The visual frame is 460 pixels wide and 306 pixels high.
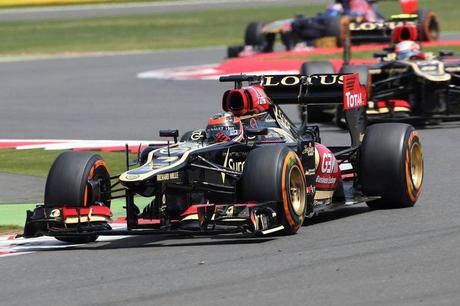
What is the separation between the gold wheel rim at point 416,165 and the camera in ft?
42.1

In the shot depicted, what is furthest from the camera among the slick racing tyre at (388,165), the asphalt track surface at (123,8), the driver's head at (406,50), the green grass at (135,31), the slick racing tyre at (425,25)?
the asphalt track surface at (123,8)

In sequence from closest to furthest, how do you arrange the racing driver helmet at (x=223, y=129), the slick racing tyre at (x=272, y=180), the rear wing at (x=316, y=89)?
the slick racing tyre at (x=272, y=180)
the racing driver helmet at (x=223, y=129)
the rear wing at (x=316, y=89)

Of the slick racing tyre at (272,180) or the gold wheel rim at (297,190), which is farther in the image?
the gold wheel rim at (297,190)

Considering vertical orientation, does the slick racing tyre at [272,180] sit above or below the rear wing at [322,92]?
below

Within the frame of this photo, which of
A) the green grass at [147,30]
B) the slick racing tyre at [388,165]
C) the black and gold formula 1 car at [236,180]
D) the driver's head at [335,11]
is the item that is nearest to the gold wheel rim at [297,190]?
the black and gold formula 1 car at [236,180]

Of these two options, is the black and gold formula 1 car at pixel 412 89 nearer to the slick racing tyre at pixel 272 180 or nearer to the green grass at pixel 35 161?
the green grass at pixel 35 161

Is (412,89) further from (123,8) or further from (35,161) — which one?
(123,8)

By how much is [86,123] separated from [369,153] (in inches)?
448

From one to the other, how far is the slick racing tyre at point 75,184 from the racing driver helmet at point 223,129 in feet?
3.49

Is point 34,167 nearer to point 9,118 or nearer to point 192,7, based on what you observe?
point 9,118

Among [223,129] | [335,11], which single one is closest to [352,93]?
[223,129]

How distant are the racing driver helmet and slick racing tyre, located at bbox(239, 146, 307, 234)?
28.5 inches

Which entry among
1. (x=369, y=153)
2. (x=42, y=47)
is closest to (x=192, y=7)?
(x=42, y=47)

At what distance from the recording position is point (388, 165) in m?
12.3
